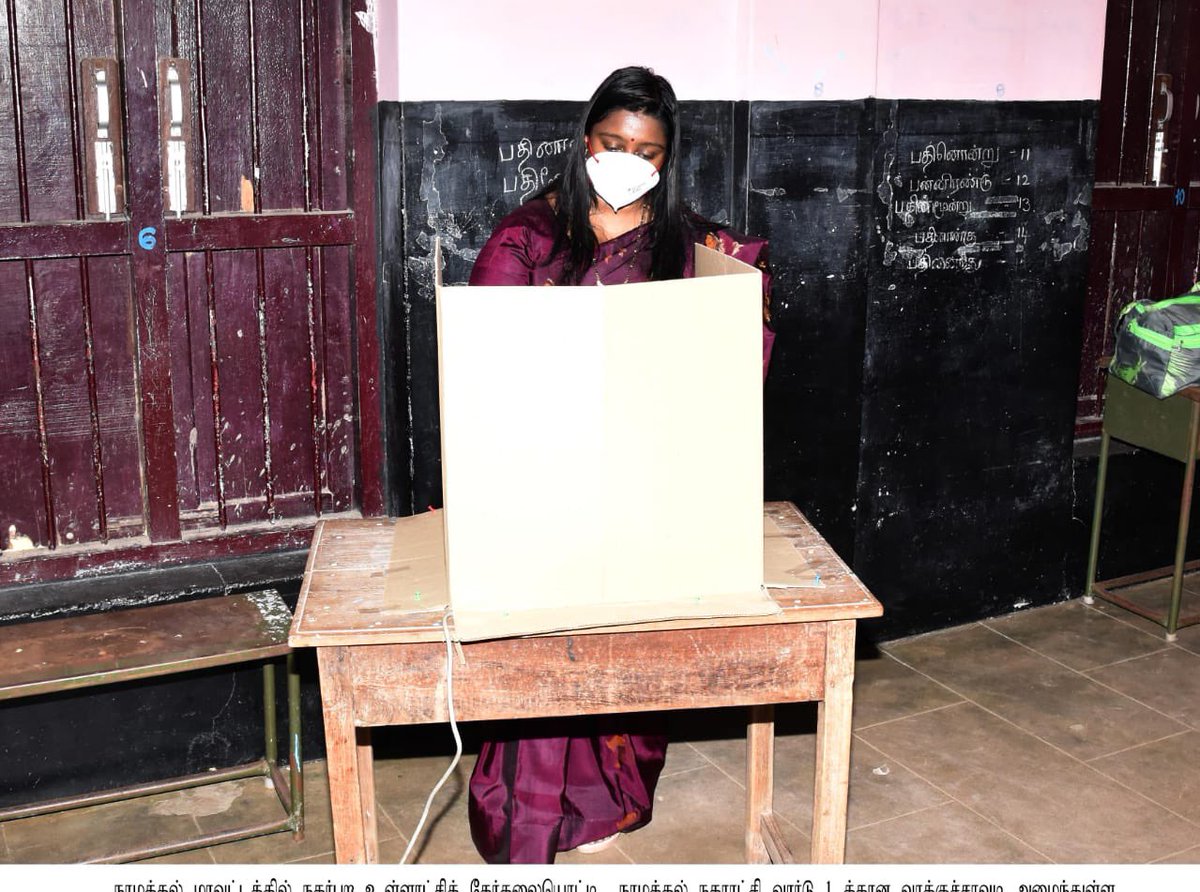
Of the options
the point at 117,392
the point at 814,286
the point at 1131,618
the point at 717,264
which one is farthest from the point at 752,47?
the point at 1131,618

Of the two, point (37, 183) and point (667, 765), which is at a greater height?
point (37, 183)

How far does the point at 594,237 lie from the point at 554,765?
3.90ft

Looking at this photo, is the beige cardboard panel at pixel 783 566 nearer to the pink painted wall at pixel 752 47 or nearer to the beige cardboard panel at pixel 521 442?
the beige cardboard panel at pixel 521 442

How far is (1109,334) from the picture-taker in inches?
196

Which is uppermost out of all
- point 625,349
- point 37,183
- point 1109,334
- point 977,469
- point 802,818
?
point 37,183

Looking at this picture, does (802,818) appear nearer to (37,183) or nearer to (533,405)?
(533,405)

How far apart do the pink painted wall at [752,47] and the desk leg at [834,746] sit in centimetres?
179

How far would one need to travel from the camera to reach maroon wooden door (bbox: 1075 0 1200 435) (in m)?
4.71

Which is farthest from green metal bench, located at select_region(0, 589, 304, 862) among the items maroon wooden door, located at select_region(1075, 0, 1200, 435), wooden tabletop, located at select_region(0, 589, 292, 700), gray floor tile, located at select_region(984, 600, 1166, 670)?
maroon wooden door, located at select_region(1075, 0, 1200, 435)

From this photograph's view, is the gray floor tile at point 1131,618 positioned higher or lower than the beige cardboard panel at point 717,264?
lower

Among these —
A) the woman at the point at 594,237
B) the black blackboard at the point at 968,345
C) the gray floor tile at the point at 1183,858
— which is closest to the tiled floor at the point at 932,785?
the gray floor tile at the point at 1183,858

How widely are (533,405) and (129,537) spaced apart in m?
1.92

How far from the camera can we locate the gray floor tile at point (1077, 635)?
4406 millimetres

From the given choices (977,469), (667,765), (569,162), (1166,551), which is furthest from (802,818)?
(1166,551)
